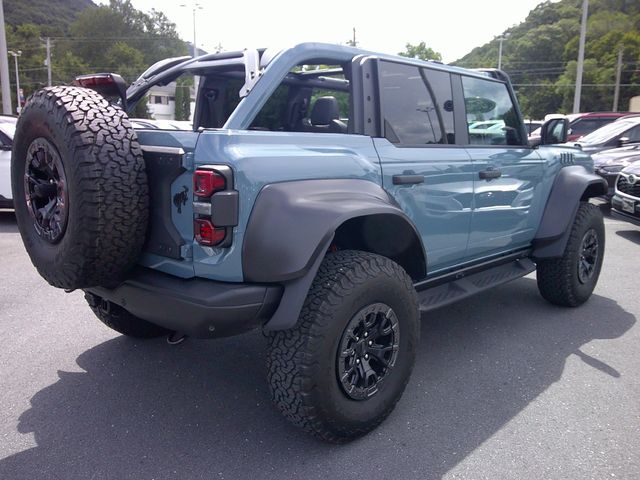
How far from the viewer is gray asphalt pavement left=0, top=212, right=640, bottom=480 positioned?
2.62 metres

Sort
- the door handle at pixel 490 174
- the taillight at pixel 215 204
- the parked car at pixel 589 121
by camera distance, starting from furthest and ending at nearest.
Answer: the parked car at pixel 589 121 < the door handle at pixel 490 174 < the taillight at pixel 215 204

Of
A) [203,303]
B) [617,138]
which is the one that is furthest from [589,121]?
[203,303]

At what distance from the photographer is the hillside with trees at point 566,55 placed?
5822 centimetres

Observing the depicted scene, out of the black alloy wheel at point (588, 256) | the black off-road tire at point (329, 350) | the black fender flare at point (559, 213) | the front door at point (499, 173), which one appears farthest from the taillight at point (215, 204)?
the black alloy wheel at point (588, 256)

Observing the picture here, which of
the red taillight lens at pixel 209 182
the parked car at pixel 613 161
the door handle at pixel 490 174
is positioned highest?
the red taillight lens at pixel 209 182

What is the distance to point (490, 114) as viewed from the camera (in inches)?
166

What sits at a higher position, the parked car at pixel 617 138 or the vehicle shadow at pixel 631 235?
the parked car at pixel 617 138

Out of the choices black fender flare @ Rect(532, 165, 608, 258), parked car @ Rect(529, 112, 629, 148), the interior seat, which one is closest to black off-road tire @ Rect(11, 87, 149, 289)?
the interior seat

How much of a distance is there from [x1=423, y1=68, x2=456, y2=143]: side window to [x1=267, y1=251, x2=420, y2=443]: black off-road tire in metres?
1.29

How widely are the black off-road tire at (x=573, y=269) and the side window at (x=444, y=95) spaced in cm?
170

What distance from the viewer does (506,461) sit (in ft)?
8.72

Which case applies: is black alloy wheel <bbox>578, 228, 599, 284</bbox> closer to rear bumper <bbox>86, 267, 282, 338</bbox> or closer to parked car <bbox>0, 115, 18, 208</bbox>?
rear bumper <bbox>86, 267, 282, 338</bbox>

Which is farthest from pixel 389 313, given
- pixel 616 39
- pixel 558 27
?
pixel 558 27

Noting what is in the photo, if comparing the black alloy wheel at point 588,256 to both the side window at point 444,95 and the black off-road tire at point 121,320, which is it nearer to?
the side window at point 444,95
